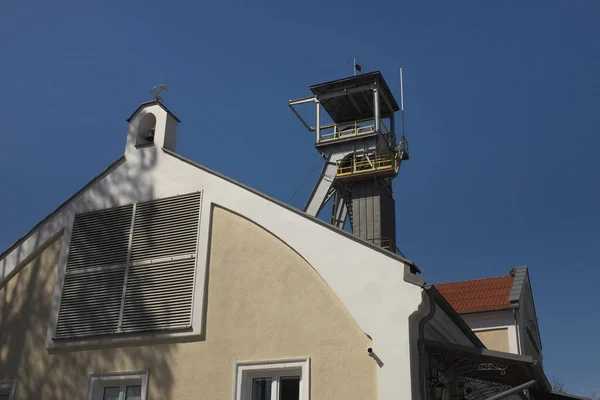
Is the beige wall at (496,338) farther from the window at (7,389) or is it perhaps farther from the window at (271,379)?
the window at (7,389)

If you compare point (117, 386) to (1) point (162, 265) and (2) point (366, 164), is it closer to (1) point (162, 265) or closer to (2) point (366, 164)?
(1) point (162, 265)

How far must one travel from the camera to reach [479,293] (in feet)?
75.4

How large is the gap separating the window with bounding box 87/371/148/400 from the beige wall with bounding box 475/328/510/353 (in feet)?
43.4

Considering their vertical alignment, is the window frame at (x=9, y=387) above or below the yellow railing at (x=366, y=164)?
below

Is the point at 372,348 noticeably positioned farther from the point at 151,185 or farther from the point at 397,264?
the point at 151,185

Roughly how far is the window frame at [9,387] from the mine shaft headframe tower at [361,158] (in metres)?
16.2

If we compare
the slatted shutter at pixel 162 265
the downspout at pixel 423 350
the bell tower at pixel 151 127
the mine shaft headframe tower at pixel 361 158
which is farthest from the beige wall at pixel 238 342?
the mine shaft headframe tower at pixel 361 158

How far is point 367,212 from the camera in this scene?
26766mm

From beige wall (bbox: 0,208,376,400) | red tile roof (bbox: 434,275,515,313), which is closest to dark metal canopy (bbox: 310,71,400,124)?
red tile roof (bbox: 434,275,515,313)

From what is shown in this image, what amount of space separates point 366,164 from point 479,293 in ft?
24.7

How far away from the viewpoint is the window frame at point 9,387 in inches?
475

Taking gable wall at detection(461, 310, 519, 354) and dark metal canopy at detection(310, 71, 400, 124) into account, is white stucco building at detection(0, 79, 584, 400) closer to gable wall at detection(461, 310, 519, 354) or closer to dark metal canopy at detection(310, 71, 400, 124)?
gable wall at detection(461, 310, 519, 354)

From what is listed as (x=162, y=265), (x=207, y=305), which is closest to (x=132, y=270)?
(x=162, y=265)

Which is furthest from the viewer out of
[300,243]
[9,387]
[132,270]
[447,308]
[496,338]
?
[496,338]
